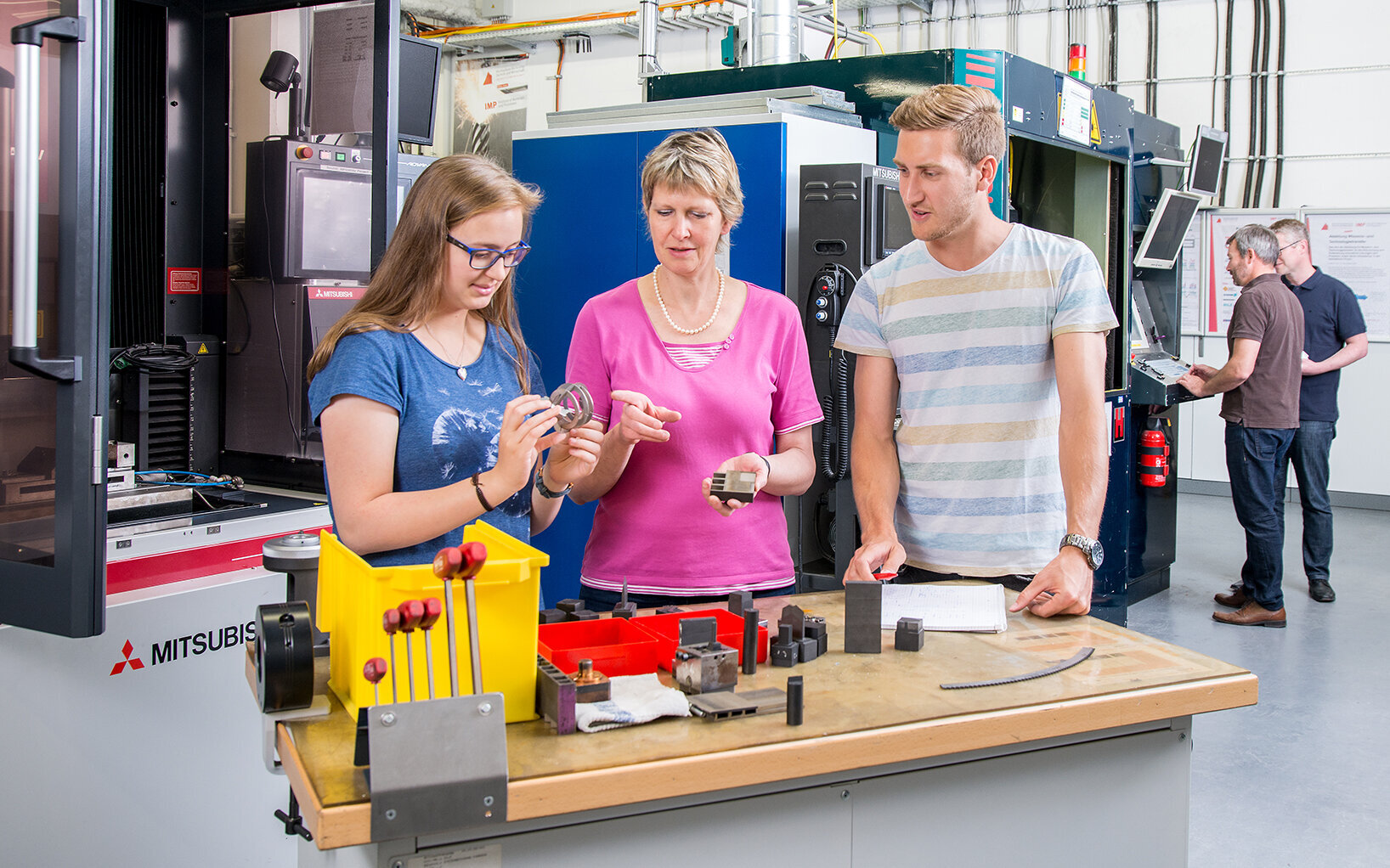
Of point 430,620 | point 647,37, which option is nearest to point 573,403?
point 430,620

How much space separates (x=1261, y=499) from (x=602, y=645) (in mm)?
4139

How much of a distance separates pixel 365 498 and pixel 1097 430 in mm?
1196

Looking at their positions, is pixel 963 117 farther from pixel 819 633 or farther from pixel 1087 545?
pixel 819 633

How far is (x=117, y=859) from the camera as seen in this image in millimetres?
2084

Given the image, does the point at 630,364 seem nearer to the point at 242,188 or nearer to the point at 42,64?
the point at 42,64

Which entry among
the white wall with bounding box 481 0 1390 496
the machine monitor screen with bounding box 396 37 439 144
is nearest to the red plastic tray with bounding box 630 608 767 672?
the machine monitor screen with bounding box 396 37 439 144

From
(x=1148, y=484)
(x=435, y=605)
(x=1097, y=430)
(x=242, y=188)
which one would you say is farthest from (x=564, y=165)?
(x=1148, y=484)

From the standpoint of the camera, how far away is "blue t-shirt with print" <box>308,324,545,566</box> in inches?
63.3

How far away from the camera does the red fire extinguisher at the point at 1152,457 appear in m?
4.80

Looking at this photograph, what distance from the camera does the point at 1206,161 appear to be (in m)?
4.97

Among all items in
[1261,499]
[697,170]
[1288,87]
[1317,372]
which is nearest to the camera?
[697,170]

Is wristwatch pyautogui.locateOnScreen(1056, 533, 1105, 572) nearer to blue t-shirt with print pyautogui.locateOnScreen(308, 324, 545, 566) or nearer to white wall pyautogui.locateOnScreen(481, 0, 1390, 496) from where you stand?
blue t-shirt with print pyautogui.locateOnScreen(308, 324, 545, 566)

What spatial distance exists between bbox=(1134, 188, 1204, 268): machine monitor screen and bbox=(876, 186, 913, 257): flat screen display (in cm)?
224

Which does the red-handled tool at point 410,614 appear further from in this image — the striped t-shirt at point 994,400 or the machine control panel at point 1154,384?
the machine control panel at point 1154,384
